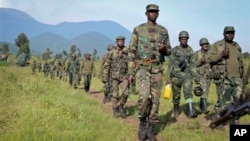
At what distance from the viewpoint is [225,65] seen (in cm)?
965

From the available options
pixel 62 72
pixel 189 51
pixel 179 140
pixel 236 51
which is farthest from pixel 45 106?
pixel 62 72

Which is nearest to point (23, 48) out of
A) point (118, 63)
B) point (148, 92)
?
point (118, 63)

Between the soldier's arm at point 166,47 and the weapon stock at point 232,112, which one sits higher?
the soldier's arm at point 166,47

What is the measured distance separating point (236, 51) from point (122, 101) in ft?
13.5

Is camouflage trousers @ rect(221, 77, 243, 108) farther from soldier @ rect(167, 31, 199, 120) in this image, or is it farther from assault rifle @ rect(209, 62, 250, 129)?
assault rifle @ rect(209, 62, 250, 129)

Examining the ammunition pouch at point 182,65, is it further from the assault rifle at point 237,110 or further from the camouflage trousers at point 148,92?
the assault rifle at point 237,110

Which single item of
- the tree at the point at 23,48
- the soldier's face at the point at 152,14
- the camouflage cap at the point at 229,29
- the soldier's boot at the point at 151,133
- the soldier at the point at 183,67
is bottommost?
the soldier's boot at the point at 151,133

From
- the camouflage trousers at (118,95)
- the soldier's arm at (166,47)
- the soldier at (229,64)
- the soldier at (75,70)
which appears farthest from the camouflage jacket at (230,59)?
the soldier at (75,70)

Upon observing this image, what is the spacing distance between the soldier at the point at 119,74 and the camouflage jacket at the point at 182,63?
5.45 ft

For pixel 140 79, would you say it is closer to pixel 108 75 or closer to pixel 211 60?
pixel 211 60

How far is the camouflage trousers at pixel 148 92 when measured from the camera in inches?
319

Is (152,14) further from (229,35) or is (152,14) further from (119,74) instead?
(119,74)

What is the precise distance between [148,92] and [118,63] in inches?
202

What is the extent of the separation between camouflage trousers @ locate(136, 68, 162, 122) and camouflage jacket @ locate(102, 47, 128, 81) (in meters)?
4.26
